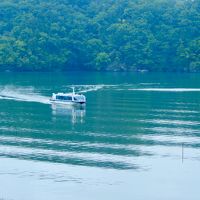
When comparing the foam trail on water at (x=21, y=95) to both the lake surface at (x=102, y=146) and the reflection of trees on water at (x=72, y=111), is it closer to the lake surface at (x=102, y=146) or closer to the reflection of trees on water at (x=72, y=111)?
the lake surface at (x=102, y=146)

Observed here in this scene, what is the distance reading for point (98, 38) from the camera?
182 m

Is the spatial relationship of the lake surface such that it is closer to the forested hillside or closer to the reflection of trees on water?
the reflection of trees on water

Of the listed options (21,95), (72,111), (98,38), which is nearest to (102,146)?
(72,111)

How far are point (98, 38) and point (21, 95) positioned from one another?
76143 mm

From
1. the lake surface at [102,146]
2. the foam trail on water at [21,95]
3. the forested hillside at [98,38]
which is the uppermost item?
the forested hillside at [98,38]

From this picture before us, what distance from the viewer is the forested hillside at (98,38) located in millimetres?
172375

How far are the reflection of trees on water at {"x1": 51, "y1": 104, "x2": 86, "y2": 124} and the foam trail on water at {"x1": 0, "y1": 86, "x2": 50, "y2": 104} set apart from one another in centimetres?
464

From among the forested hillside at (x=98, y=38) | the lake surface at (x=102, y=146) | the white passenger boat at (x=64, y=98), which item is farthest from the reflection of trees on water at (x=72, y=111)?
the forested hillside at (x=98, y=38)

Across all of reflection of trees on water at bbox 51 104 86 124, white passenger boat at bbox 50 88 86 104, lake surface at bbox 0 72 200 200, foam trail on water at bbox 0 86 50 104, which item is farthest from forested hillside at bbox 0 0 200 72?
reflection of trees on water at bbox 51 104 86 124

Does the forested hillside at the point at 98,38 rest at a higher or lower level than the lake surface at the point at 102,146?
higher

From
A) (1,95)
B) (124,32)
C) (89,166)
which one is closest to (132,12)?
(124,32)

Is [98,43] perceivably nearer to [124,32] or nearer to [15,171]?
[124,32]

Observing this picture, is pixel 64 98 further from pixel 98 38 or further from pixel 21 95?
pixel 98 38

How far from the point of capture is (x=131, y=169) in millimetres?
58281
